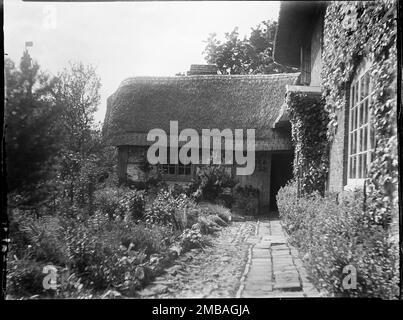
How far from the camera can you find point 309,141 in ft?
14.5

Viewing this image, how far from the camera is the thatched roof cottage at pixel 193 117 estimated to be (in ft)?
11.2

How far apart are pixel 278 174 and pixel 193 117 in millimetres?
1229

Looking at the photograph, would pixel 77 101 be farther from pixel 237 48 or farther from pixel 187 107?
pixel 237 48

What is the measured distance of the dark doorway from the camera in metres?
3.79

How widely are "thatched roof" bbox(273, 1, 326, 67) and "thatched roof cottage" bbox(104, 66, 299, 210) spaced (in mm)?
749

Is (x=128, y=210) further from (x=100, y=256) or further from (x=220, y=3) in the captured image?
(x=220, y=3)

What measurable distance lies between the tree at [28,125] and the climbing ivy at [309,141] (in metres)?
2.85

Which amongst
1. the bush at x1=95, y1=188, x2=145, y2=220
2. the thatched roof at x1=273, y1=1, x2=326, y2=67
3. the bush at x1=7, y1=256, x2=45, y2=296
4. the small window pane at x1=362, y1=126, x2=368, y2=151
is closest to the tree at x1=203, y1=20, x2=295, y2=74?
the thatched roof at x1=273, y1=1, x2=326, y2=67

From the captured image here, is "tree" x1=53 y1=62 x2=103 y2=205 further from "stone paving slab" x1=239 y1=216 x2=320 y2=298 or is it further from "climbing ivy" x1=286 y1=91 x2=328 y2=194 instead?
"climbing ivy" x1=286 y1=91 x2=328 y2=194

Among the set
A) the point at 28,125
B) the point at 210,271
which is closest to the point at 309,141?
the point at 210,271
